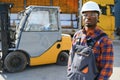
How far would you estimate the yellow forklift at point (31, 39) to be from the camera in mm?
7578

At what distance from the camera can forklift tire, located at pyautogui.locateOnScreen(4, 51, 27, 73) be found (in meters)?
7.47

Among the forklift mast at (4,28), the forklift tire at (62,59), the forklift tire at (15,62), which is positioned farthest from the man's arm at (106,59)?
the forklift tire at (62,59)

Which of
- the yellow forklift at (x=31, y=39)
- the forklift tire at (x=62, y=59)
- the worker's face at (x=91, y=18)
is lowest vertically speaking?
the forklift tire at (x=62, y=59)

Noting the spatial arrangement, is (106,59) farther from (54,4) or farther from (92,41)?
(54,4)

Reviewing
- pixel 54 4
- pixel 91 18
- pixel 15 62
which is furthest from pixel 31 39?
pixel 54 4

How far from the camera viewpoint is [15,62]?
24.7 feet

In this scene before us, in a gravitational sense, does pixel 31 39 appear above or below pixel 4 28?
below

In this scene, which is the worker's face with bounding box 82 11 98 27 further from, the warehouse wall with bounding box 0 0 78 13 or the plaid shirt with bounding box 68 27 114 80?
the warehouse wall with bounding box 0 0 78 13

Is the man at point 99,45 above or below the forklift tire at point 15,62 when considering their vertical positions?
above

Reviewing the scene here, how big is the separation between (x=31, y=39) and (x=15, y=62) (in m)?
0.75

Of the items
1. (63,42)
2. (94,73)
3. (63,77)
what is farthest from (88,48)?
(63,42)

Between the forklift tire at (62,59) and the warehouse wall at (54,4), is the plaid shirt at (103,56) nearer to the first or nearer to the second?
the forklift tire at (62,59)

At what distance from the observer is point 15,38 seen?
7.95 m

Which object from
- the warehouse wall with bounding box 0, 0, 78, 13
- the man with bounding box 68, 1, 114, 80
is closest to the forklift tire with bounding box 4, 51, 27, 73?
the man with bounding box 68, 1, 114, 80
